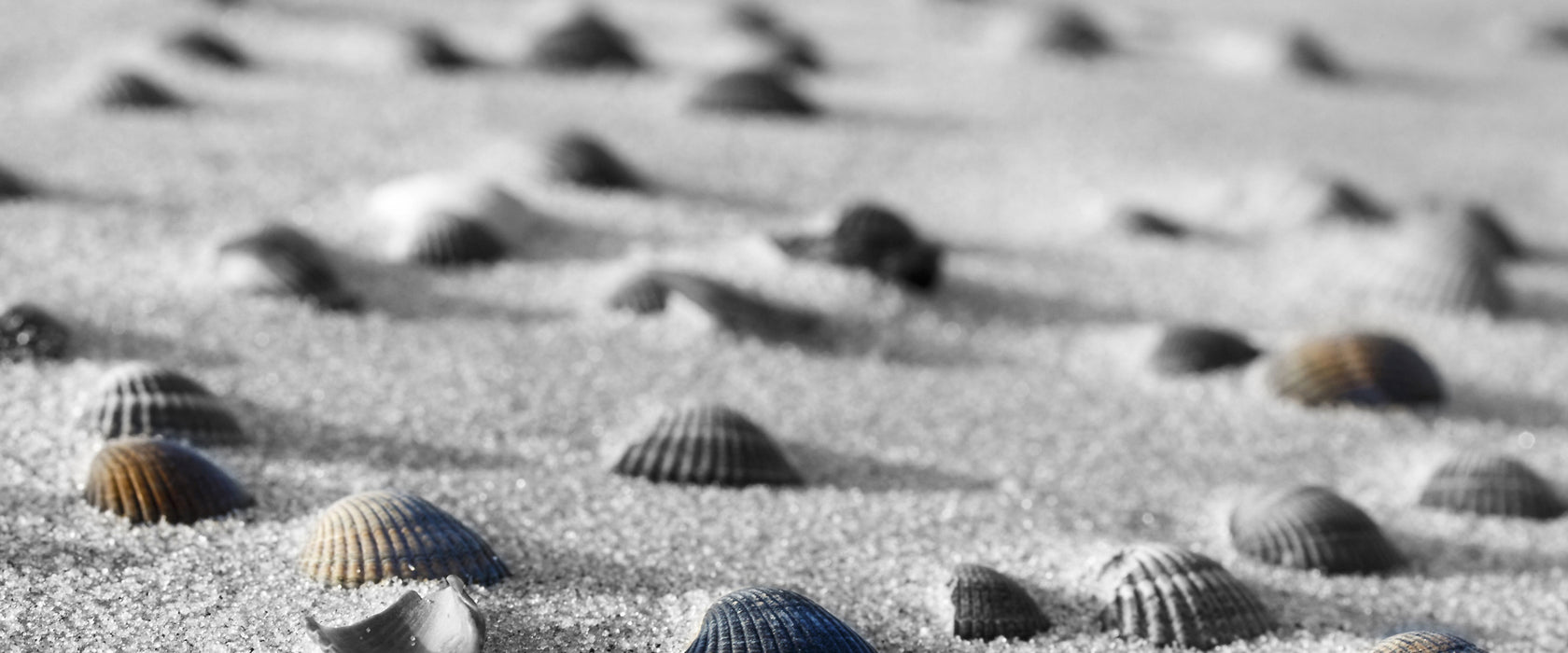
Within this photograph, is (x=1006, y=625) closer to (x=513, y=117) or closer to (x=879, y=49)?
(x=513, y=117)

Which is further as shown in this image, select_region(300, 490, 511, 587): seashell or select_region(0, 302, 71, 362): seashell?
select_region(0, 302, 71, 362): seashell

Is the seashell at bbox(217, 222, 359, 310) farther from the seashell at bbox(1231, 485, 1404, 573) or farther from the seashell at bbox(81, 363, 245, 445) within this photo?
the seashell at bbox(1231, 485, 1404, 573)

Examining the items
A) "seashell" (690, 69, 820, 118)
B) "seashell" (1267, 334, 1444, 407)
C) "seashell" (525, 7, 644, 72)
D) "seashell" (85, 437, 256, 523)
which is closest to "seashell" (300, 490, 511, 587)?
"seashell" (85, 437, 256, 523)

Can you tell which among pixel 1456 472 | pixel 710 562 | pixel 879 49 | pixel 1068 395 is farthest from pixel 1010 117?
pixel 710 562

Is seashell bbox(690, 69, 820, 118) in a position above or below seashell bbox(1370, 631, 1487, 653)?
above

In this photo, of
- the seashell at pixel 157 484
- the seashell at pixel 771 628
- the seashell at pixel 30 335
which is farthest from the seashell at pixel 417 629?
the seashell at pixel 30 335

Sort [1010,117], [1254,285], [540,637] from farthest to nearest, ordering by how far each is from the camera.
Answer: [1010,117] → [1254,285] → [540,637]
